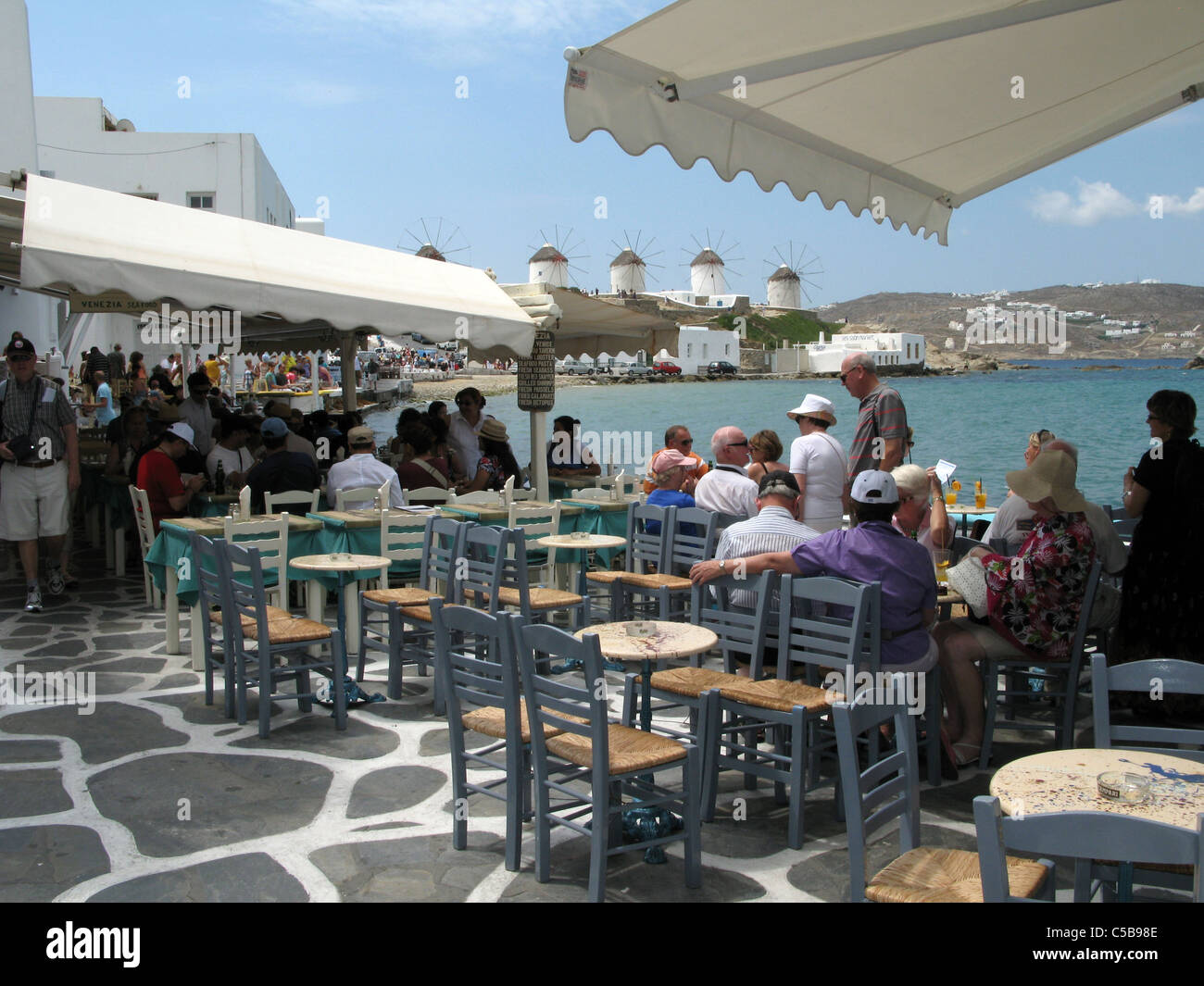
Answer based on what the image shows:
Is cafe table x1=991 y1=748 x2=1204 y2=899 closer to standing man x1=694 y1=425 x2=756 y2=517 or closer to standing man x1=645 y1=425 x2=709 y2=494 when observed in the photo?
standing man x1=694 y1=425 x2=756 y2=517

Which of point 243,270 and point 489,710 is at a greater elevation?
point 243,270

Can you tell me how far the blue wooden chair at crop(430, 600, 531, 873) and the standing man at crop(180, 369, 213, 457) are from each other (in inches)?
288

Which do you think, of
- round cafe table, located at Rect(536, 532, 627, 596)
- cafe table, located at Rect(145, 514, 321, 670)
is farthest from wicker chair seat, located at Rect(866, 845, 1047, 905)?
cafe table, located at Rect(145, 514, 321, 670)

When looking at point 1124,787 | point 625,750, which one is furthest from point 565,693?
point 1124,787

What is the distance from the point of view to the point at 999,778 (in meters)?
2.54

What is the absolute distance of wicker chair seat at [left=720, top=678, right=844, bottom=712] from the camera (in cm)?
380

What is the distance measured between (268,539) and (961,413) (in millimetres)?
81804

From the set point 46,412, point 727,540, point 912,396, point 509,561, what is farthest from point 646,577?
point 912,396

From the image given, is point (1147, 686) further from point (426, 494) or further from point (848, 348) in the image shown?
point (848, 348)

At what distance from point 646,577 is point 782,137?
9.08ft

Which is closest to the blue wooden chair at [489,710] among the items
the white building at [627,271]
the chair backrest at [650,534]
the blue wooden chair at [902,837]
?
the blue wooden chair at [902,837]

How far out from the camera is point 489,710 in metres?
3.99

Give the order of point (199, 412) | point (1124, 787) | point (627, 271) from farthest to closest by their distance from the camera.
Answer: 1. point (627, 271)
2. point (199, 412)
3. point (1124, 787)
